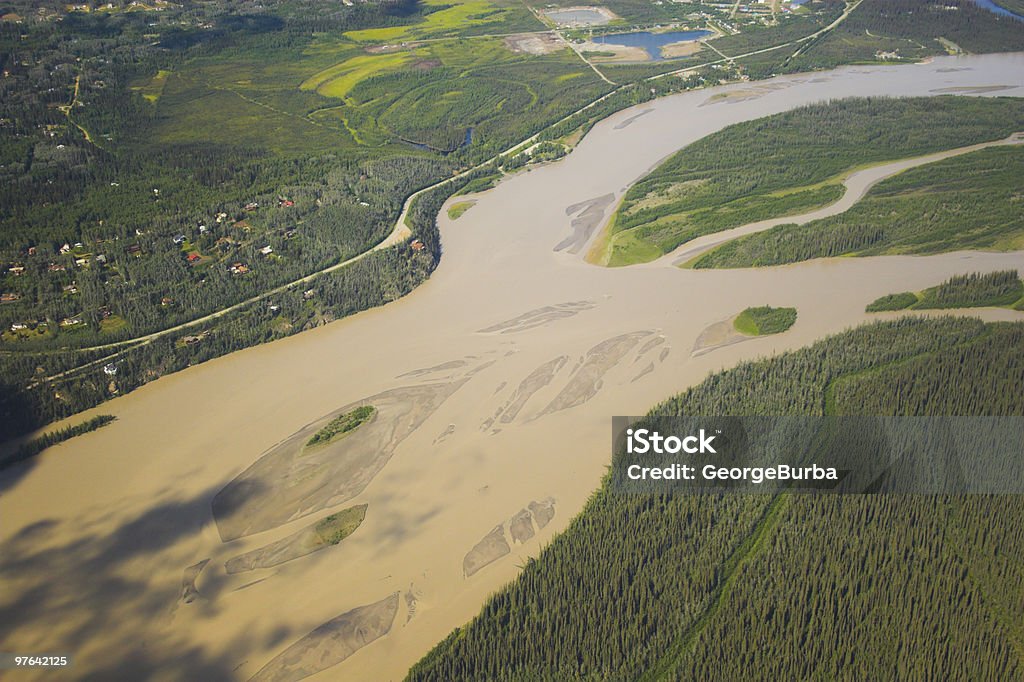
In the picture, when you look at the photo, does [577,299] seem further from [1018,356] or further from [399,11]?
[399,11]

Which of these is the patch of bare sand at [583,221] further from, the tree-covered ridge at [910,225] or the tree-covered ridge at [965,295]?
the tree-covered ridge at [965,295]

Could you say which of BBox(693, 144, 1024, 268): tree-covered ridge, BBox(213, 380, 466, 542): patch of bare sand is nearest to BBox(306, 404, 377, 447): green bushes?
BBox(213, 380, 466, 542): patch of bare sand

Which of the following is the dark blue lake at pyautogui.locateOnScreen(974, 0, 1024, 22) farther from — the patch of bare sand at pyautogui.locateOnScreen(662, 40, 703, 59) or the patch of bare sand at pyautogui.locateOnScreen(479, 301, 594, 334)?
the patch of bare sand at pyautogui.locateOnScreen(479, 301, 594, 334)

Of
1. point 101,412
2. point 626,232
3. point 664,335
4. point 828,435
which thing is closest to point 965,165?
point 626,232

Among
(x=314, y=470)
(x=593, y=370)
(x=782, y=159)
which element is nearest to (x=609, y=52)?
(x=782, y=159)

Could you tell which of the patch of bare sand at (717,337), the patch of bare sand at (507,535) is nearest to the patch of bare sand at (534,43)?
the patch of bare sand at (717,337)

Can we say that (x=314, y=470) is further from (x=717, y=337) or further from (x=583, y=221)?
(x=583, y=221)
